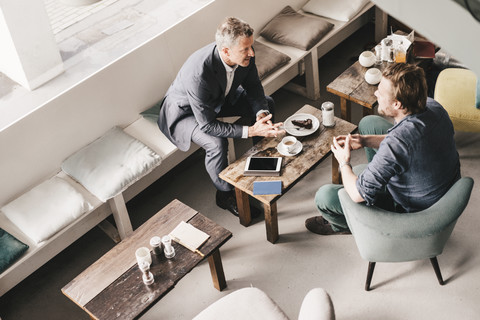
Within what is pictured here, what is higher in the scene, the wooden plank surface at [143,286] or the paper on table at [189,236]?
the paper on table at [189,236]

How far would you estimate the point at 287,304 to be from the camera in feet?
11.1

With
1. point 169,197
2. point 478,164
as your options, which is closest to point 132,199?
point 169,197

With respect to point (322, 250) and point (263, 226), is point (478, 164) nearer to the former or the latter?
point (322, 250)

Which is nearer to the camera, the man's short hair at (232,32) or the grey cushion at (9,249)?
the grey cushion at (9,249)

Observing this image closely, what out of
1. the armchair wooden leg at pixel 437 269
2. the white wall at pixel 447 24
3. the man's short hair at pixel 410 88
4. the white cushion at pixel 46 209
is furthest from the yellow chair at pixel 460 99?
the white wall at pixel 447 24

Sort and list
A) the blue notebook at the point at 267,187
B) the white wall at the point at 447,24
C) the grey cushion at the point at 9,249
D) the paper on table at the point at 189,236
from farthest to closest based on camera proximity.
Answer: the blue notebook at the point at 267,187 < the grey cushion at the point at 9,249 < the paper on table at the point at 189,236 < the white wall at the point at 447,24

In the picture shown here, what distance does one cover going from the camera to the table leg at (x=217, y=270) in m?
3.32

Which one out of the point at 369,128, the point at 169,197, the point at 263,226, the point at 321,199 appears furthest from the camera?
the point at 169,197

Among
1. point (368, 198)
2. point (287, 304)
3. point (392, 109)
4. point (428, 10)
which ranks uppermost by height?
point (428, 10)

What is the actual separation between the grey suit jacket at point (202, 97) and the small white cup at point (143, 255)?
1.00 m

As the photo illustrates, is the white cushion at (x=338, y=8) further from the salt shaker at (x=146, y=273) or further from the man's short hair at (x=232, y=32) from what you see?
the salt shaker at (x=146, y=273)

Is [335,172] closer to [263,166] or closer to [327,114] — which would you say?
[327,114]

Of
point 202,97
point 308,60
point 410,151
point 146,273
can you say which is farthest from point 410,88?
point 308,60

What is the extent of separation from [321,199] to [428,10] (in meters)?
2.56
